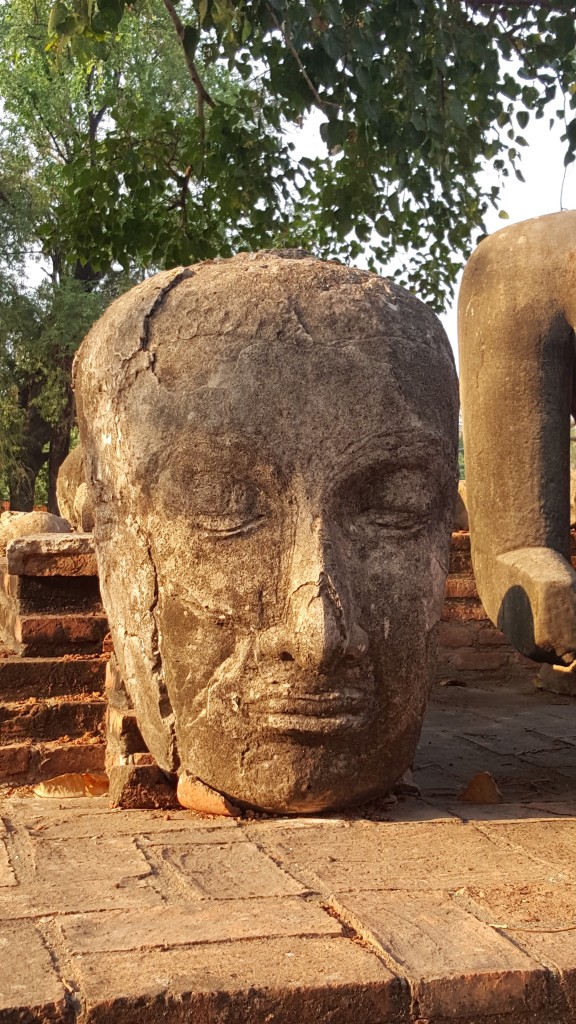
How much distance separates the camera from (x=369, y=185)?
21.3 ft

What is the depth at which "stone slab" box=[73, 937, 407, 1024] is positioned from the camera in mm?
1733

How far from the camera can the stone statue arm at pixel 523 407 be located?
2.91 metres

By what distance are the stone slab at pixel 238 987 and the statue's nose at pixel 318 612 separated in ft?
A: 2.96

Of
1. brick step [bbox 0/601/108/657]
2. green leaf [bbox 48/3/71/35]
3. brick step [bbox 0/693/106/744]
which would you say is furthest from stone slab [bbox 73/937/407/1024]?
green leaf [bbox 48/3/71/35]

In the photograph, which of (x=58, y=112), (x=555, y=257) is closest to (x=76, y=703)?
(x=555, y=257)

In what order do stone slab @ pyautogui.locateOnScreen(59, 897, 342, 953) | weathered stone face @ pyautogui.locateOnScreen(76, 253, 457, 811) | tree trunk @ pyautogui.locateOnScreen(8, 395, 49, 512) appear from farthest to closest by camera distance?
tree trunk @ pyautogui.locateOnScreen(8, 395, 49, 512), weathered stone face @ pyautogui.locateOnScreen(76, 253, 457, 811), stone slab @ pyautogui.locateOnScreen(59, 897, 342, 953)

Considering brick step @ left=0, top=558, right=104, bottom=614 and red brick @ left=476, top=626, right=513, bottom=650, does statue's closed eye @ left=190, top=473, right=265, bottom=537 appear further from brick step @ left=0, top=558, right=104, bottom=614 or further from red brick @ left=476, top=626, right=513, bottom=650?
red brick @ left=476, top=626, right=513, bottom=650

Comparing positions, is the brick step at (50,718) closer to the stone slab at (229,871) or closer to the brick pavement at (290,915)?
the brick pavement at (290,915)

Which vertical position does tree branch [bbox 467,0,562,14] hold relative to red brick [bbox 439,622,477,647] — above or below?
above

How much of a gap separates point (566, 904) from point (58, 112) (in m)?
19.0

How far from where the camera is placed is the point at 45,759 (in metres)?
3.40

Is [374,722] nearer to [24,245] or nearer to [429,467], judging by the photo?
[429,467]

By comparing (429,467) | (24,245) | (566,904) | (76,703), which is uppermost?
(24,245)

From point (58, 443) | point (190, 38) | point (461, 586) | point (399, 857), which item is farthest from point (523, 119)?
point (58, 443)
